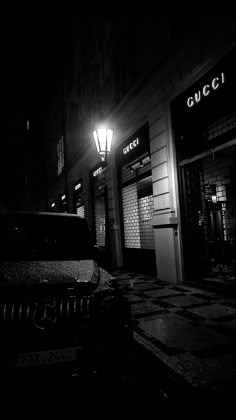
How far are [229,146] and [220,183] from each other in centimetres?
139

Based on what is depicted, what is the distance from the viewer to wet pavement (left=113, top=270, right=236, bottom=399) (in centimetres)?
310

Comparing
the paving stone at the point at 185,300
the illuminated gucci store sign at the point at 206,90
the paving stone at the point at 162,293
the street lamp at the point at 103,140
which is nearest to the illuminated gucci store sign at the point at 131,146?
the street lamp at the point at 103,140

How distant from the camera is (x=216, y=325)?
4820 millimetres

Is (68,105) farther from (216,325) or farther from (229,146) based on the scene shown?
(216,325)

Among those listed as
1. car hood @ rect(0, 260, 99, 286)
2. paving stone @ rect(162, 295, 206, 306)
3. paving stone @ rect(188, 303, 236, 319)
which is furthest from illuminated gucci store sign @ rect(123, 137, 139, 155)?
car hood @ rect(0, 260, 99, 286)

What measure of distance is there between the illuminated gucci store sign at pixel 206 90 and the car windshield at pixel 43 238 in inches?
187

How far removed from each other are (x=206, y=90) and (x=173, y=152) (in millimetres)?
1917

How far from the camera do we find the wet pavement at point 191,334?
122 inches

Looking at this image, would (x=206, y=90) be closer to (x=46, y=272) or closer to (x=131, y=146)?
(x=131, y=146)

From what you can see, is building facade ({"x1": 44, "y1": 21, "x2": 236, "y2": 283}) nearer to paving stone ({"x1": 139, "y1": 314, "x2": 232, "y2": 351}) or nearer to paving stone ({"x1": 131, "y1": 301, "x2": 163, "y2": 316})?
paving stone ({"x1": 131, "y1": 301, "x2": 163, "y2": 316})

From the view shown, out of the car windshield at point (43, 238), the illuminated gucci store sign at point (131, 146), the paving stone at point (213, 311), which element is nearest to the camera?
the car windshield at point (43, 238)

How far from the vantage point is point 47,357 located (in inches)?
95.7

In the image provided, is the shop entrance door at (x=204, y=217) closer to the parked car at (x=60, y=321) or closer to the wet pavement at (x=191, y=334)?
the wet pavement at (x=191, y=334)

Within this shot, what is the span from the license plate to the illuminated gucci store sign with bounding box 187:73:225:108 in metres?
6.35
